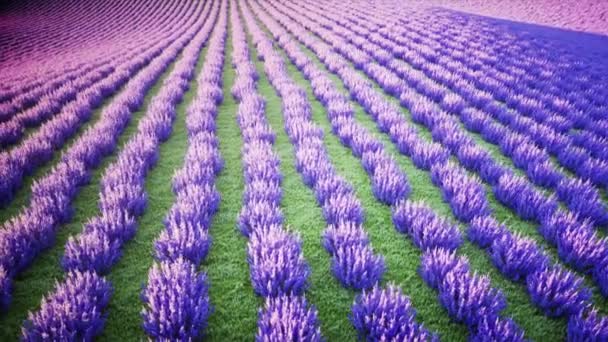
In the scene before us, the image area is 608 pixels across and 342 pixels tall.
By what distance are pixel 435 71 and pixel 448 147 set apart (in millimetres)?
5032

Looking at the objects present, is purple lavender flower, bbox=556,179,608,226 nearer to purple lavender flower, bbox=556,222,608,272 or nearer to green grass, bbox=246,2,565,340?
purple lavender flower, bbox=556,222,608,272

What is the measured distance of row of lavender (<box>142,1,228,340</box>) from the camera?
2408mm

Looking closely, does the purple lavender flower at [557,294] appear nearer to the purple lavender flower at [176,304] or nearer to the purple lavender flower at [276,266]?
the purple lavender flower at [276,266]

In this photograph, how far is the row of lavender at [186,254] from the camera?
7.90 ft

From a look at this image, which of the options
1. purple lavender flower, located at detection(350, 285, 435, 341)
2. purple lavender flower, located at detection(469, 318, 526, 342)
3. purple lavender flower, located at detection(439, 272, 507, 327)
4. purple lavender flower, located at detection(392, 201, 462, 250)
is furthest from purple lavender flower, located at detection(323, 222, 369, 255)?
purple lavender flower, located at detection(469, 318, 526, 342)

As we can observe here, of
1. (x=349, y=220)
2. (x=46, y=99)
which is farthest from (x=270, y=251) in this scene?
(x=46, y=99)

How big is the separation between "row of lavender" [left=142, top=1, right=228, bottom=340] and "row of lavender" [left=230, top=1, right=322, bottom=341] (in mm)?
428

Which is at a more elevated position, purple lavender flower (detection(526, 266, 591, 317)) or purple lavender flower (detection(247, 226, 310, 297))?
purple lavender flower (detection(247, 226, 310, 297))

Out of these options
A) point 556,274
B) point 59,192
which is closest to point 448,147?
point 556,274

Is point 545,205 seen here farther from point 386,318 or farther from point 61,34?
point 61,34

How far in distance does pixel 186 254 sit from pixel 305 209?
4.80 ft

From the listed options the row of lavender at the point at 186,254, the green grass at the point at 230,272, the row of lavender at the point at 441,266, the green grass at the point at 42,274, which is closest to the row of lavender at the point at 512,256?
the row of lavender at the point at 441,266

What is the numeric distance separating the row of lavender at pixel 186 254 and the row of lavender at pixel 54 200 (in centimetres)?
66

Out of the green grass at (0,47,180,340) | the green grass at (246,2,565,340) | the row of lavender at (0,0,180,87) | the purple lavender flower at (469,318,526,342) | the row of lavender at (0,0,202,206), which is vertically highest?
the row of lavender at (0,0,180,87)
